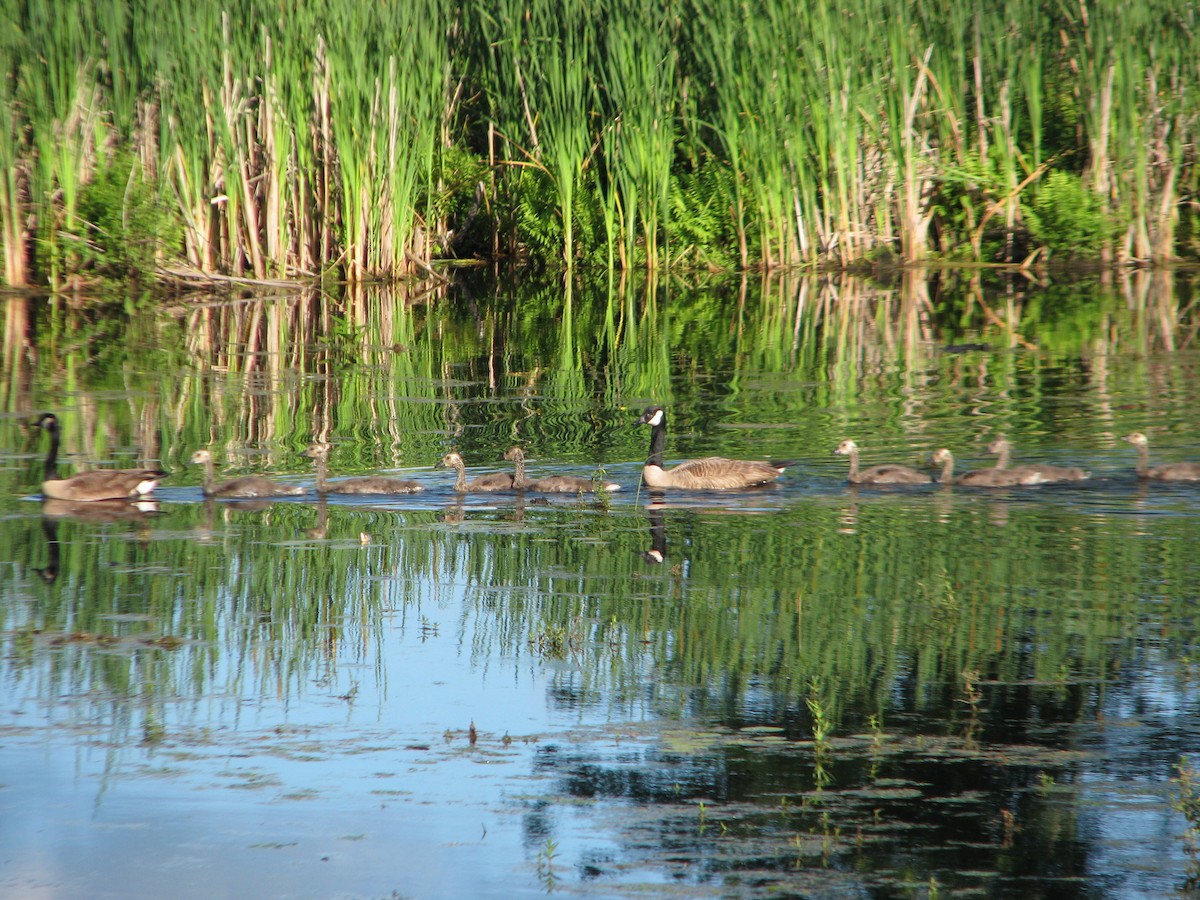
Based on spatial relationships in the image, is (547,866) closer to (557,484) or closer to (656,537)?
(656,537)

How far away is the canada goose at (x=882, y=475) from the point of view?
1134 cm

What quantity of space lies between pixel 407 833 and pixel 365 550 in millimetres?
4150

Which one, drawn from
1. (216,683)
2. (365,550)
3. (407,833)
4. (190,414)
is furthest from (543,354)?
(407,833)

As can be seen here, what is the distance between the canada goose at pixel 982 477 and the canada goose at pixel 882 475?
0.63 feet

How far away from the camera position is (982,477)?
37.0 ft

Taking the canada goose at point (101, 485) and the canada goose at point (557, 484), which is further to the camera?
the canada goose at point (557, 484)

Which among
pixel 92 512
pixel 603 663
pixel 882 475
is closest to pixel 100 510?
pixel 92 512

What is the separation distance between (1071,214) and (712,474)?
1607 centimetres

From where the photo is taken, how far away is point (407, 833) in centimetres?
575

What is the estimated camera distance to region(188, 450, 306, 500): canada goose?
11.3 m

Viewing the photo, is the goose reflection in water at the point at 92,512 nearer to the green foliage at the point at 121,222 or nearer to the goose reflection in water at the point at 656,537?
the goose reflection in water at the point at 656,537

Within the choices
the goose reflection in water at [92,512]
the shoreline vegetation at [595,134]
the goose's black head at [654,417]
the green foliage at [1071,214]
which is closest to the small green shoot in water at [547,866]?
the goose reflection in water at [92,512]

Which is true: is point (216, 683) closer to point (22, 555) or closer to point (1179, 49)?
point (22, 555)

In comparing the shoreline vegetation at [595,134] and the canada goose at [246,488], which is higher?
the shoreline vegetation at [595,134]
